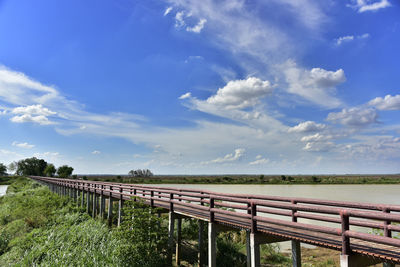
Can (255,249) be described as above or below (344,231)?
below

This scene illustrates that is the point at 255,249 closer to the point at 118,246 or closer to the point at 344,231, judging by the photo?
the point at 344,231

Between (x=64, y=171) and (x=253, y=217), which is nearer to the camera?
(x=253, y=217)

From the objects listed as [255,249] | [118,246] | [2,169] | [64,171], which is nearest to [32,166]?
[2,169]

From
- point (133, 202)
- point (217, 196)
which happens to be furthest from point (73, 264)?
point (217, 196)

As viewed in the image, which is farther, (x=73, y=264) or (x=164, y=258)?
(x=164, y=258)

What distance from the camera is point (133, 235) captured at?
40.3 ft

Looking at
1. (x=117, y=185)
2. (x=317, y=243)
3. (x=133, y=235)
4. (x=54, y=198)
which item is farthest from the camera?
(x=54, y=198)

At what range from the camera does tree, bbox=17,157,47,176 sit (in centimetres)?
14350

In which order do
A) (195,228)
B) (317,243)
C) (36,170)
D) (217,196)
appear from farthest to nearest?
(36,170) < (195,228) < (217,196) < (317,243)

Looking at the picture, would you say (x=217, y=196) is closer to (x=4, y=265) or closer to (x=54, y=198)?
(x=4, y=265)

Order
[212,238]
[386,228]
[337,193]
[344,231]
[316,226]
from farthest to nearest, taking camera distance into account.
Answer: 1. [337,193]
2. [212,238]
3. [316,226]
4. [344,231]
5. [386,228]

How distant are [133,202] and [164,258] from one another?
9.39ft

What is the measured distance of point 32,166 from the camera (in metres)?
145

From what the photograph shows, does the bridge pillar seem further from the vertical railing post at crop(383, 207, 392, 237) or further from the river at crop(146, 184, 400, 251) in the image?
the river at crop(146, 184, 400, 251)
